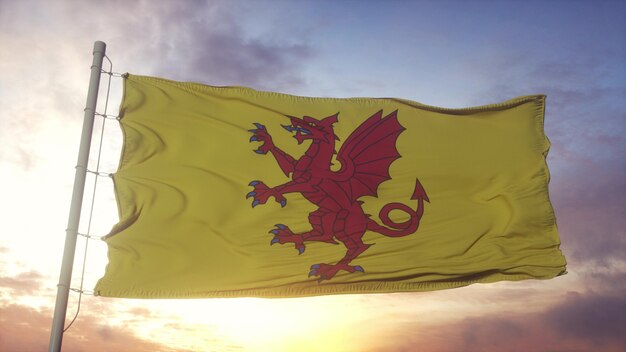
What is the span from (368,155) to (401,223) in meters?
1.18

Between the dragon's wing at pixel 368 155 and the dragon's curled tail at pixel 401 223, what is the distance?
34cm

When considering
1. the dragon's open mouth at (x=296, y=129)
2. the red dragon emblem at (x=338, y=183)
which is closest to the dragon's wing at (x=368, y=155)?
the red dragon emblem at (x=338, y=183)

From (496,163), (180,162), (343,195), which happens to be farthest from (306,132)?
(496,163)

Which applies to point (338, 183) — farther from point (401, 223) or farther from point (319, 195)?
point (401, 223)

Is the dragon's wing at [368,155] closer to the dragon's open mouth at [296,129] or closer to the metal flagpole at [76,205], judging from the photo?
the dragon's open mouth at [296,129]

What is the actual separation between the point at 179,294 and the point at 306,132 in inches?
118

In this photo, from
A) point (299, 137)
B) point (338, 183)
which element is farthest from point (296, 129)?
point (338, 183)

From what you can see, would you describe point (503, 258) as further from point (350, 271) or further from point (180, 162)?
point (180, 162)

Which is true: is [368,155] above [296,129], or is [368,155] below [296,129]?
below

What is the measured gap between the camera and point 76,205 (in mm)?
7797

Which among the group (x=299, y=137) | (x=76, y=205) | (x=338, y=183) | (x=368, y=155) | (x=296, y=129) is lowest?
(x=76, y=205)

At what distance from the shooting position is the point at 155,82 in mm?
9344

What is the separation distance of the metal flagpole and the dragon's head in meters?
2.78

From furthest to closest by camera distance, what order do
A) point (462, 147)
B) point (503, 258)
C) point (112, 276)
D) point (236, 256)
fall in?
1. point (462, 147)
2. point (503, 258)
3. point (236, 256)
4. point (112, 276)
